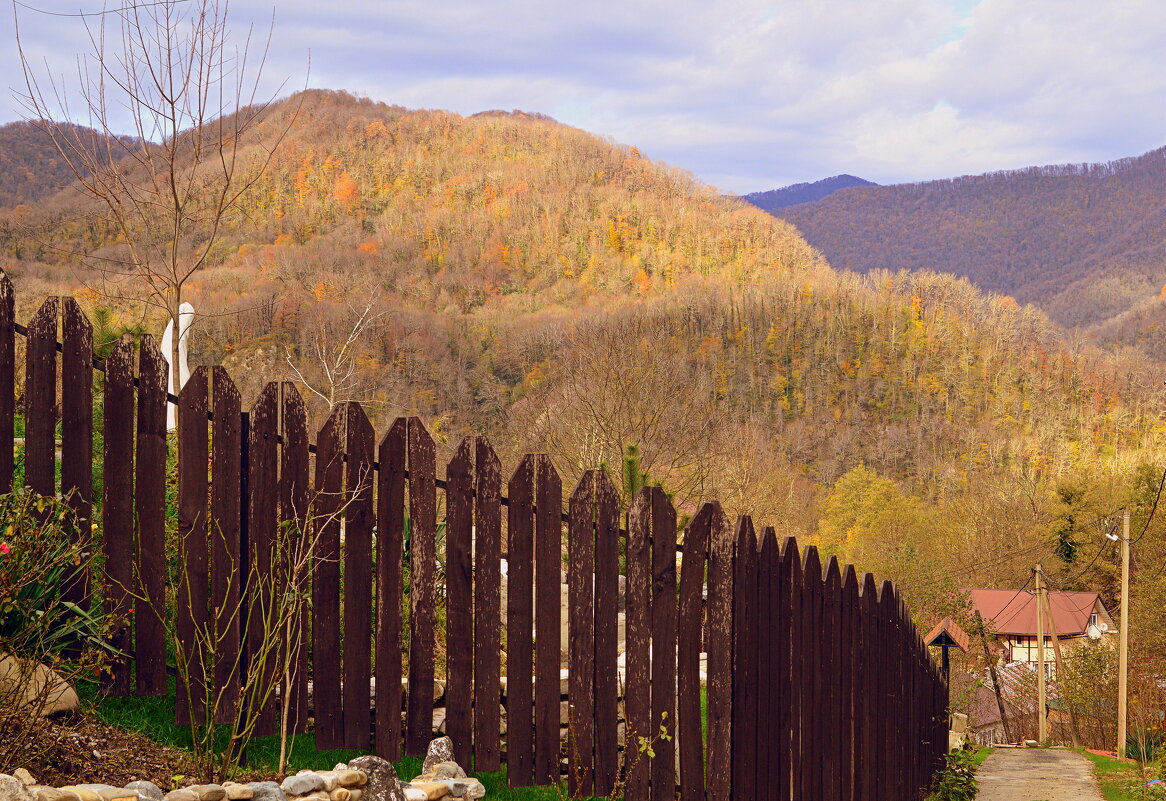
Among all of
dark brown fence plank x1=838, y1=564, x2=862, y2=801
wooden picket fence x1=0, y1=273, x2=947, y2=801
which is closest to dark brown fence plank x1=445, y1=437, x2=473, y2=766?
wooden picket fence x1=0, y1=273, x2=947, y2=801

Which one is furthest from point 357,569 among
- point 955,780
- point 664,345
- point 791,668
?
point 664,345

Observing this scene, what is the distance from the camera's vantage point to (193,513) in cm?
348

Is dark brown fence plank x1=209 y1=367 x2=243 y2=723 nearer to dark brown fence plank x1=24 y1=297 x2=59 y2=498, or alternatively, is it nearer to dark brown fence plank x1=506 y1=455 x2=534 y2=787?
dark brown fence plank x1=24 y1=297 x2=59 y2=498

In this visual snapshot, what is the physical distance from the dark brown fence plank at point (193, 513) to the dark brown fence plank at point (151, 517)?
0.07m

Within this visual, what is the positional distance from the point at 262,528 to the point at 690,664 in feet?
6.04

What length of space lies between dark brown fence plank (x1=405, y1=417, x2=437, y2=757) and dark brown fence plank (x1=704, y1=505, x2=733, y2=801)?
1217 mm

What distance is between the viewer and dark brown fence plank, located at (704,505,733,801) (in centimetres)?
Result: 409

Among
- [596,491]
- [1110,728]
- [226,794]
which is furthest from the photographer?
[1110,728]

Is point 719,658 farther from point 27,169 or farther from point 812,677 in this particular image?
point 27,169

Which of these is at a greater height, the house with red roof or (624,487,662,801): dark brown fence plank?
(624,487,662,801): dark brown fence plank

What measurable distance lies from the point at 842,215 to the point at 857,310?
91.8 meters

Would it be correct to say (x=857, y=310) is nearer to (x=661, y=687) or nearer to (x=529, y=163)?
(x=529, y=163)

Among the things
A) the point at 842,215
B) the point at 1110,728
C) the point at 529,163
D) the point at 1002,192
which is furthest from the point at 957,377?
the point at 1002,192

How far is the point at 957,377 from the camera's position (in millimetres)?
84688
